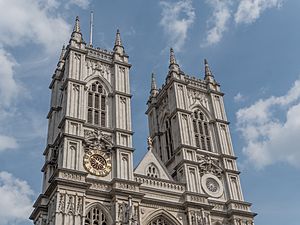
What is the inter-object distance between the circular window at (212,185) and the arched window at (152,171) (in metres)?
4.49

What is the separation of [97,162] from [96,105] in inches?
259

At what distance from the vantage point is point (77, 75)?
141ft

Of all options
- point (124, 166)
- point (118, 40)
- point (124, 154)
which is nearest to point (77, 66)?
point (118, 40)

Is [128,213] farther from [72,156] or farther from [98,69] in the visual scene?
[98,69]

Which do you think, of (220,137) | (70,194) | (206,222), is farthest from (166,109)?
(70,194)

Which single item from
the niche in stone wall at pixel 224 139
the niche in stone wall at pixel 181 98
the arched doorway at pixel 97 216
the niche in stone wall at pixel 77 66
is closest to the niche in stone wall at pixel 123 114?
the niche in stone wall at pixel 77 66

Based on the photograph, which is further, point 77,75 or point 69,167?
point 77,75

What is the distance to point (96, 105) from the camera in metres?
43.1

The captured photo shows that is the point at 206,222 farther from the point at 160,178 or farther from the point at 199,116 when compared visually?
the point at 199,116

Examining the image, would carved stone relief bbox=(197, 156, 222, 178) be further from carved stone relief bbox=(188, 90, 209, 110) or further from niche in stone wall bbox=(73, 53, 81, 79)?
niche in stone wall bbox=(73, 53, 81, 79)

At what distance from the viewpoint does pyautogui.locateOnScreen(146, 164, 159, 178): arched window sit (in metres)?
42.0

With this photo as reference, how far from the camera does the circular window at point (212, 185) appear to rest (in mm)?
42750

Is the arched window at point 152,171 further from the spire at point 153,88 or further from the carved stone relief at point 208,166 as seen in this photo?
the spire at point 153,88

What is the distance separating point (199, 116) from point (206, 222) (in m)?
13.1
